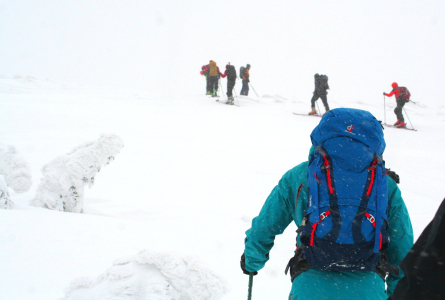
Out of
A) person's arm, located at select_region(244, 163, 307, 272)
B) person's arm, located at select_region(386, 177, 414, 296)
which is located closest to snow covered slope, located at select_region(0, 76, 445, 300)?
person's arm, located at select_region(244, 163, 307, 272)

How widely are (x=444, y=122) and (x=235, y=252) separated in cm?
1644

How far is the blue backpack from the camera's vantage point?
4.45ft

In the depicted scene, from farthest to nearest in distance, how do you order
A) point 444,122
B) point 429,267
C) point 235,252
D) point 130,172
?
point 444,122 < point 130,172 < point 235,252 < point 429,267

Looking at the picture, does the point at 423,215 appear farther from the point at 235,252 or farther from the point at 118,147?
the point at 118,147

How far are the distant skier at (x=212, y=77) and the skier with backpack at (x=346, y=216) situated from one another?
16234 mm

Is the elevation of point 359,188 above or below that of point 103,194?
above

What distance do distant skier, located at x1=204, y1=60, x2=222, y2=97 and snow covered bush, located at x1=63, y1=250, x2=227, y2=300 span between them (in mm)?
16012

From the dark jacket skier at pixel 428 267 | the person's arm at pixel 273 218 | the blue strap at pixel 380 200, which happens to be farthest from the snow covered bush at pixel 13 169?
the dark jacket skier at pixel 428 267

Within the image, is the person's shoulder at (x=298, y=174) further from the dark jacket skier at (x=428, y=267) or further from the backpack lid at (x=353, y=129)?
the dark jacket skier at (x=428, y=267)

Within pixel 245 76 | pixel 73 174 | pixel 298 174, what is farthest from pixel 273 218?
pixel 245 76

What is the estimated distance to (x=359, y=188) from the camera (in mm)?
1410

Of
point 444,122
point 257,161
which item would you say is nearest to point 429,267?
point 257,161

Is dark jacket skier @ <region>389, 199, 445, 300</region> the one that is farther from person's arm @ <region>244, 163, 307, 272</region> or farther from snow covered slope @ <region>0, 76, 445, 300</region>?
snow covered slope @ <region>0, 76, 445, 300</region>

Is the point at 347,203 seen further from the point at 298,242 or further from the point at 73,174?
the point at 73,174
